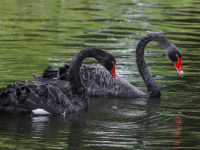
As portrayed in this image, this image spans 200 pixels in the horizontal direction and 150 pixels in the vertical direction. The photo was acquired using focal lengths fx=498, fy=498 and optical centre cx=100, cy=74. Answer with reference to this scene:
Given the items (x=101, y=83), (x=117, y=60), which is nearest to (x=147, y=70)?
(x=101, y=83)

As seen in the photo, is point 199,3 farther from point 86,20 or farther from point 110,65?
point 110,65

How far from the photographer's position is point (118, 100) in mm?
9391

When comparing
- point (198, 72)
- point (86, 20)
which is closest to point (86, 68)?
point (198, 72)

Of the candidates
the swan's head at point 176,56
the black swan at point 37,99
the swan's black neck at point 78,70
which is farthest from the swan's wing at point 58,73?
the swan's head at point 176,56

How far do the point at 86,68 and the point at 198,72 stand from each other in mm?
2959

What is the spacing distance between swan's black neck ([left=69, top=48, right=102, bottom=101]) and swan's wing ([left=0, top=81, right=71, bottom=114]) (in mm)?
584

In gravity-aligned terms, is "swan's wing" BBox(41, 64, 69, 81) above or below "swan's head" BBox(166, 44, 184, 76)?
below

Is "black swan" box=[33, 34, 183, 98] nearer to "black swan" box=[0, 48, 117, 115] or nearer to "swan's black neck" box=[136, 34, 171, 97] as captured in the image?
"swan's black neck" box=[136, 34, 171, 97]

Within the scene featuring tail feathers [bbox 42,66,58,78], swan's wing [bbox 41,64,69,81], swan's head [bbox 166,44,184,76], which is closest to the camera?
swan's head [bbox 166,44,184,76]

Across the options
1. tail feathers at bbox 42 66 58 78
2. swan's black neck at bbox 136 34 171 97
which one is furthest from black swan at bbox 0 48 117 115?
swan's black neck at bbox 136 34 171 97

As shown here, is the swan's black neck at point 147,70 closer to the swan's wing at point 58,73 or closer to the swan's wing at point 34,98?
the swan's wing at point 58,73

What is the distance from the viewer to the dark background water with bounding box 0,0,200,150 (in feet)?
21.7

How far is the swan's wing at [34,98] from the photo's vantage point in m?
7.45

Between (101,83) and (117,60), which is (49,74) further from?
(117,60)
